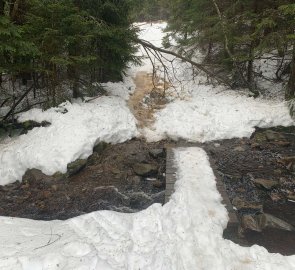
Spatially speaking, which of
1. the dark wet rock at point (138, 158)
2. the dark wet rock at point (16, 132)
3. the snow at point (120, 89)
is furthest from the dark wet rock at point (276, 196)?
the snow at point (120, 89)

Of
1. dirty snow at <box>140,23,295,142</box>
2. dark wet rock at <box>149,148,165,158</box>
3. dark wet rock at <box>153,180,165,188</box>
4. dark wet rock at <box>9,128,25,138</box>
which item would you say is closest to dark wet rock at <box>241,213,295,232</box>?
dark wet rock at <box>153,180,165,188</box>

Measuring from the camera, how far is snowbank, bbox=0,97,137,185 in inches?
319

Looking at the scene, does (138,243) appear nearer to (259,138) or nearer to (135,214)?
(135,214)

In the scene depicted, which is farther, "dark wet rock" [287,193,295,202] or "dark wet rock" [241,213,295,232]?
"dark wet rock" [287,193,295,202]

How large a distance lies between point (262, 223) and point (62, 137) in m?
5.57

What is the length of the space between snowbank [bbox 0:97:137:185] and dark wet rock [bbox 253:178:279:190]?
169 inches

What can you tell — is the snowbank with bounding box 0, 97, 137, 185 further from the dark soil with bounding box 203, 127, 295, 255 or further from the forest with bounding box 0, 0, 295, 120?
the dark soil with bounding box 203, 127, 295, 255

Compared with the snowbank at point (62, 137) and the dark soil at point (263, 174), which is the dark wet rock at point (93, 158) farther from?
the dark soil at point (263, 174)

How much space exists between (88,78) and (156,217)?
8.33 meters

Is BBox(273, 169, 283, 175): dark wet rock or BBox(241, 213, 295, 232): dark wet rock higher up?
BBox(273, 169, 283, 175): dark wet rock

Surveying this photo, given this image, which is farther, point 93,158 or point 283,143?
point 283,143

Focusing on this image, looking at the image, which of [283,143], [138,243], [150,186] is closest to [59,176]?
[150,186]

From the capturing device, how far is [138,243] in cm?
501

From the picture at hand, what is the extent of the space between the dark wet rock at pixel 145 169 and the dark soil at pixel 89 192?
100 mm
